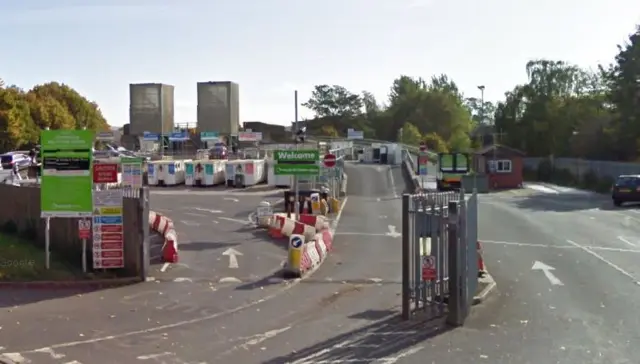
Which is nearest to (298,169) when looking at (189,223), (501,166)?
(189,223)

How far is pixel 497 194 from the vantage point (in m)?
52.9

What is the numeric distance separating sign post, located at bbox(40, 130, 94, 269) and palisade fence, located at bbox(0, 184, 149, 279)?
999 millimetres

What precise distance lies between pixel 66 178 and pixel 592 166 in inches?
2162

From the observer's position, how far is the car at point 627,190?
4084 centimetres

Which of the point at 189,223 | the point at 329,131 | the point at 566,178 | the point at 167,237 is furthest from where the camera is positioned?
the point at 329,131

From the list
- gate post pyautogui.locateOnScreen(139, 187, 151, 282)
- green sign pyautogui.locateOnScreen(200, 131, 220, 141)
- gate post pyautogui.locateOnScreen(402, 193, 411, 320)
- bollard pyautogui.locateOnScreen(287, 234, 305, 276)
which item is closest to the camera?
gate post pyautogui.locateOnScreen(402, 193, 411, 320)

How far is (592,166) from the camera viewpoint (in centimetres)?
6569

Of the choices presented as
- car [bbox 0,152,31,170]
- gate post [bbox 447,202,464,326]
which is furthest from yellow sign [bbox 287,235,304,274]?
car [bbox 0,152,31,170]

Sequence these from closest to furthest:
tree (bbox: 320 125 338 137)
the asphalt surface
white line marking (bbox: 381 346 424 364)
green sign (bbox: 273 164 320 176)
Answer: white line marking (bbox: 381 346 424 364) < the asphalt surface < green sign (bbox: 273 164 320 176) < tree (bbox: 320 125 338 137)

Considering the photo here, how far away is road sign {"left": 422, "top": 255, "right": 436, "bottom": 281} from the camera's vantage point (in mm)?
12922

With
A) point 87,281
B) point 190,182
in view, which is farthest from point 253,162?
point 87,281

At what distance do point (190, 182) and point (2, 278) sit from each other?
3633 centimetres

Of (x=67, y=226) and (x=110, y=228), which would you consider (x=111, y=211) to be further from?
(x=67, y=226)

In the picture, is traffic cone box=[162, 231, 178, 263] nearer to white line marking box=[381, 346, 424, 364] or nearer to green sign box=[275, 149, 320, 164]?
green sign box=[275, 149, 320, 164]
